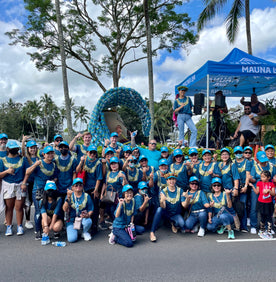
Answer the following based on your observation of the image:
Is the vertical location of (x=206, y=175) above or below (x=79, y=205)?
above

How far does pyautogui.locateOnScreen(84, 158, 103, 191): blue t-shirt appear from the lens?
17.1 ft

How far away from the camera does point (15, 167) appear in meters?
4.96

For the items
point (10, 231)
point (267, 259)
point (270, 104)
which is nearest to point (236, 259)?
point (267, 259)

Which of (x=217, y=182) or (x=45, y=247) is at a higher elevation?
(x=217, y=182)

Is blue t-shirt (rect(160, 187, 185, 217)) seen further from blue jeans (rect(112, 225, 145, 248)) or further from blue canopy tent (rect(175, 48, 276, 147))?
blue canopy tent (rect(175, 48, 276, 147))

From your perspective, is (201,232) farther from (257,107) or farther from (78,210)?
(257,107)

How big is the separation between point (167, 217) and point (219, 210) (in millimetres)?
1025

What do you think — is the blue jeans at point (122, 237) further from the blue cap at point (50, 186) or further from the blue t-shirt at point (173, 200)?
the blue cap at point (50, 186)

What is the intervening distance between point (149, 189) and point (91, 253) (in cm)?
180

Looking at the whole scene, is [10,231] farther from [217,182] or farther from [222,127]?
[222,127]

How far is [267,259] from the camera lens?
3797mm

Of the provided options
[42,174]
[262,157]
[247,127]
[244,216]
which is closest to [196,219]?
[244,216]

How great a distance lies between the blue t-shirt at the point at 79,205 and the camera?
4.75 metres

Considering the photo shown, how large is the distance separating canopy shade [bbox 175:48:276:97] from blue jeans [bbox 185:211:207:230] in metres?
4.45
